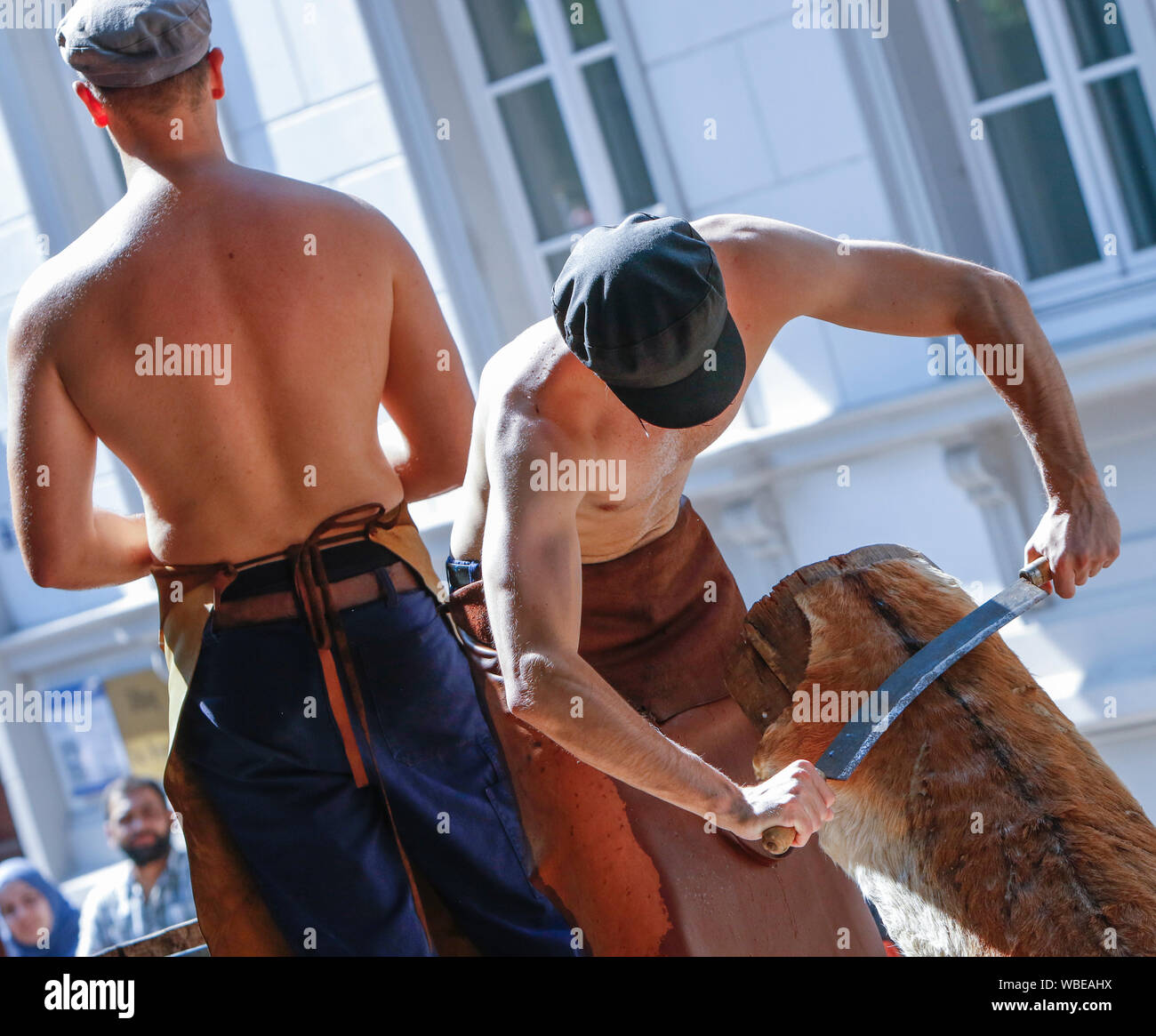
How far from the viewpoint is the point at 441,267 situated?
17.8 feet

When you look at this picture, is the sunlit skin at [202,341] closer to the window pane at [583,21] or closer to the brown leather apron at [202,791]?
the brown leather apron at [202,791]

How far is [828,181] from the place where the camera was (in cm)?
481

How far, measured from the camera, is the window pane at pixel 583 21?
5242 mm

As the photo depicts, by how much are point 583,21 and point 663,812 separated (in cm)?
409

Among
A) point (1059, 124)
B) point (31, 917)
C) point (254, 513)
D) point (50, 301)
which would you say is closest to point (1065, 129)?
point (1059, 124)

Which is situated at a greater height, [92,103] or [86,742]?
[92,103]

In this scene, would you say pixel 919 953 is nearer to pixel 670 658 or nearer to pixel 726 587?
pixel 670 658

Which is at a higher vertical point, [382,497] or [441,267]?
[441,267]

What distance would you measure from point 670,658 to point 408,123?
3806 mm

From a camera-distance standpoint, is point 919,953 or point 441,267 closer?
point 919,953

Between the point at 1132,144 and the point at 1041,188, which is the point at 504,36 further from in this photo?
the point at 1132,144

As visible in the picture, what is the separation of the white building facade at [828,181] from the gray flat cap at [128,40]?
3275 mm

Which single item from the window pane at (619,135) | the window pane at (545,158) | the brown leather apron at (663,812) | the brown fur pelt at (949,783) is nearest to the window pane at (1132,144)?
the window pane at (619,135)
